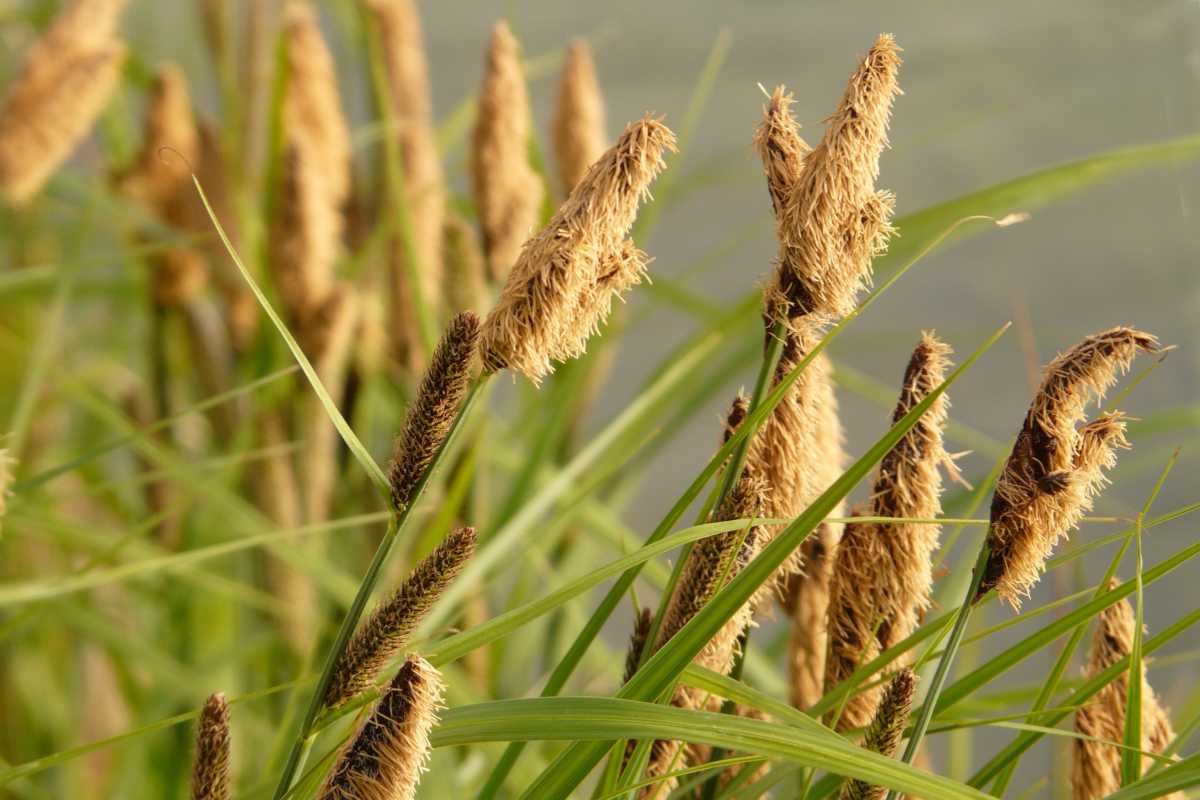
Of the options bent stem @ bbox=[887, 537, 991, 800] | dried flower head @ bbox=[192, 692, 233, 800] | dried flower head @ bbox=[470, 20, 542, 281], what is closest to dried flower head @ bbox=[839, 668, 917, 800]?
bent stem @ bbox=[887, 537, 991, 800]

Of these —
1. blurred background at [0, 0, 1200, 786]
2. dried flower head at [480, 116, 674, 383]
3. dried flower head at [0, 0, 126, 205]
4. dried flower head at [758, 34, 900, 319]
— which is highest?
blurred background at [0, 0, 1200, 786]

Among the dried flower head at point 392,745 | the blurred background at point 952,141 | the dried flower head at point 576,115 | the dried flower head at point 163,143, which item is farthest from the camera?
Result: the blurred background at point 952,141

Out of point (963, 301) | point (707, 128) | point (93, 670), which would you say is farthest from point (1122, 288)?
point (93, 670)

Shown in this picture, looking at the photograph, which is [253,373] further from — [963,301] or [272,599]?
[963,301]

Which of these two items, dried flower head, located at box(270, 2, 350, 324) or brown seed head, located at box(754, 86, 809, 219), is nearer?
brown seed head, located at box(754, 86, 809, 219)

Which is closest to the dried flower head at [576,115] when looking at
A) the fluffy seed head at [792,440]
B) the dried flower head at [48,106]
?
the dried flower head at [48,106]

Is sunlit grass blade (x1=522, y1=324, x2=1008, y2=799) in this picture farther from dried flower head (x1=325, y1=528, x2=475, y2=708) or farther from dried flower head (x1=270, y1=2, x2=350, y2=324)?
dried flower head (x1=270, y1=2, x2=350, y2=324)

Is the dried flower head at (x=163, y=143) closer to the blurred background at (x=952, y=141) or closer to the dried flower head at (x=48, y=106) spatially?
the dried flower head at (x=48, y=106)
